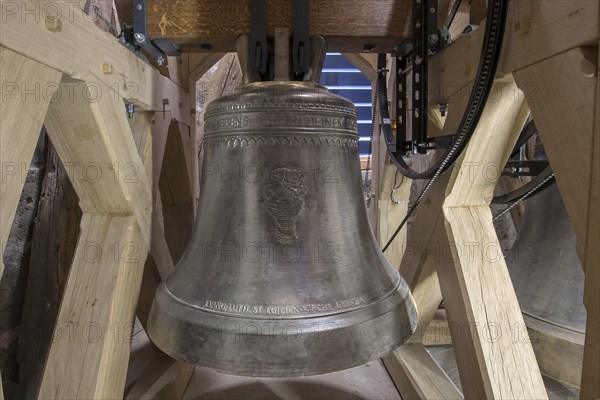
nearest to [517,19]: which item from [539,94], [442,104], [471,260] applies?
[539,94]

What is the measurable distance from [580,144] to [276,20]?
2.54 ft

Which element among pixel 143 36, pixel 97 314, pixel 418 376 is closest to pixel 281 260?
pixel 97 314

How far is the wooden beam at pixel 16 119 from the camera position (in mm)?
682

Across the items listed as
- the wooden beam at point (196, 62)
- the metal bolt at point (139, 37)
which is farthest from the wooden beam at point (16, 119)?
the wooden beam at point (196, 62)

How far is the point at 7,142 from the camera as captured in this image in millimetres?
695

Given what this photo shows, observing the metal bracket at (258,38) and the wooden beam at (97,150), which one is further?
the metal bracket at (258,38)

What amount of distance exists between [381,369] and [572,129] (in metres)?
1.53

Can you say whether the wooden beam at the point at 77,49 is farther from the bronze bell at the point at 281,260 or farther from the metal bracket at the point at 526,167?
the metal bracket at the point at 526,167

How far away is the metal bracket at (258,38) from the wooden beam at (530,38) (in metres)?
0.49

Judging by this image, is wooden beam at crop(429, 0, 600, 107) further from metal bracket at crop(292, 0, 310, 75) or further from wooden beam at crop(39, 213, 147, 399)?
wooden beam at crop(39, 213, 147, 399)

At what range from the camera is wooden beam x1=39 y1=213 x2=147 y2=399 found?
986mm

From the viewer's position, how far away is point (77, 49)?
881 millimetres

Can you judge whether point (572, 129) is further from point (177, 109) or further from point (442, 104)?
point (177, 109)

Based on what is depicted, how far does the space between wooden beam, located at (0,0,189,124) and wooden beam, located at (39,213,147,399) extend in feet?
1.19
